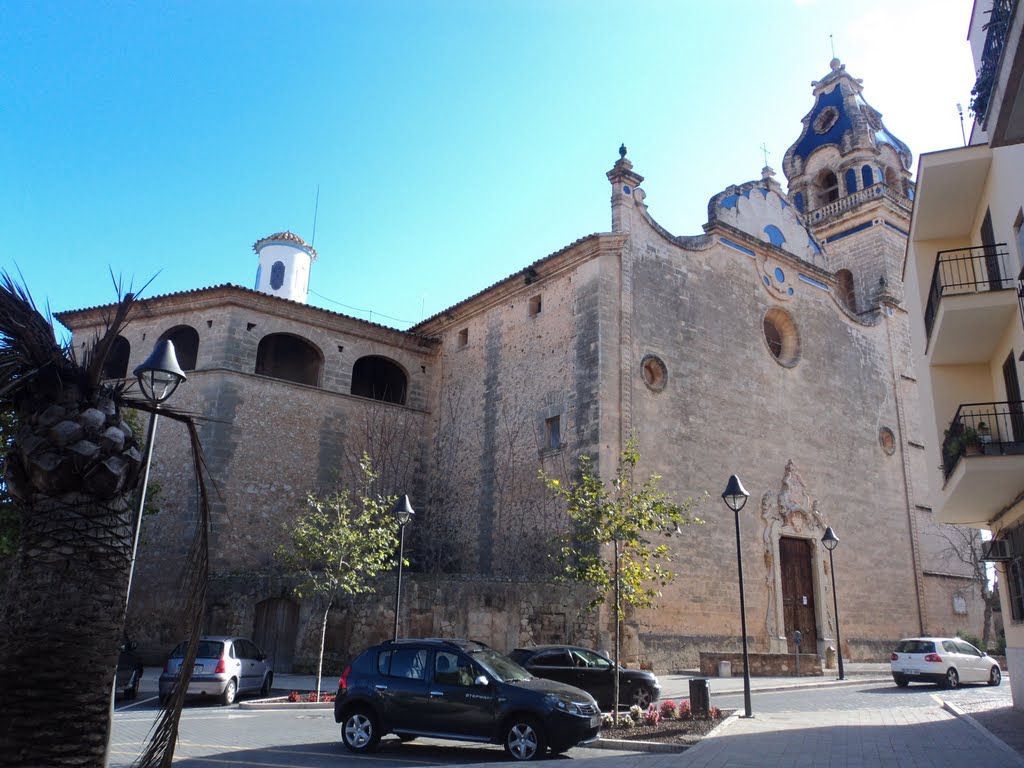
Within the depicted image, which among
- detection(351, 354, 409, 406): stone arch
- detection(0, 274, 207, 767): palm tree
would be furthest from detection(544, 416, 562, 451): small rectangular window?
detection(0, 274, 207, 767): palm tree

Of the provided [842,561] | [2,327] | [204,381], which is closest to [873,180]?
[842,561]

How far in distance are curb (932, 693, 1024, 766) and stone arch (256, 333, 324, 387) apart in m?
19.0

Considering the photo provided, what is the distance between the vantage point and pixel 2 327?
300cm

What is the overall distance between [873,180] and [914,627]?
18101 mm

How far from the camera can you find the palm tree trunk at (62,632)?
2783 millimetres

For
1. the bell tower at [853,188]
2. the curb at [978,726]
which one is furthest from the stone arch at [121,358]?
the bell tower at [853,188]

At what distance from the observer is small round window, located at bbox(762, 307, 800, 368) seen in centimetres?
2605

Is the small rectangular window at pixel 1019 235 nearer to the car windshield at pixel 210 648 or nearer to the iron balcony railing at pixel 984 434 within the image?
the iron balcony railing at pixel 984 434

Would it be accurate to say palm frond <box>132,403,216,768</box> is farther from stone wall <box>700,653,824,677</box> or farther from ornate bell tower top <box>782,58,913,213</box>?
ornate bell tower top <box>782,58,913,213</box>

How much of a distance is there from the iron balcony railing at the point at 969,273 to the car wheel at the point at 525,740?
861 cm

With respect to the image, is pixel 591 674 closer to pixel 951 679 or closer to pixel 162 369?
pixel 162 369

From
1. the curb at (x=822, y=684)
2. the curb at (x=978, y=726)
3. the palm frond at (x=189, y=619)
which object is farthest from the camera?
the curb at (x=822, y=684)

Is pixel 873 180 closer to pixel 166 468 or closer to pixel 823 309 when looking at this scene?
pixel 823 309

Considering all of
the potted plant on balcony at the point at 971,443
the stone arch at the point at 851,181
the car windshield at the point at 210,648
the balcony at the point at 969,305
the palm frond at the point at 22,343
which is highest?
the stone arch at the point at 851,181
